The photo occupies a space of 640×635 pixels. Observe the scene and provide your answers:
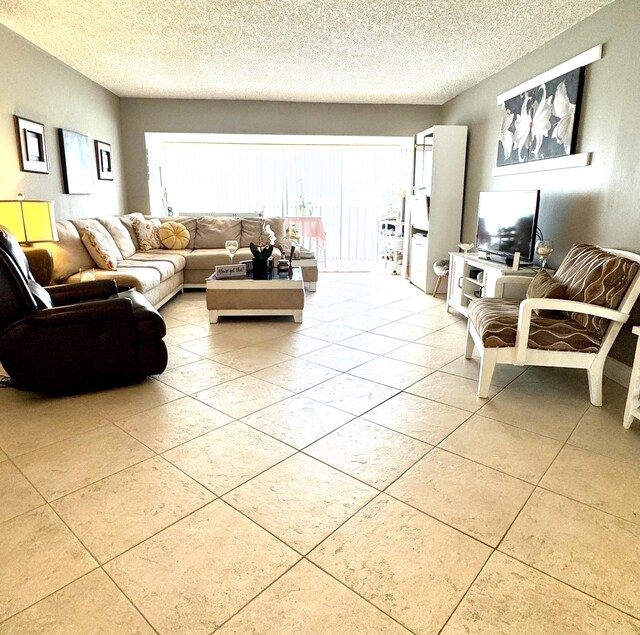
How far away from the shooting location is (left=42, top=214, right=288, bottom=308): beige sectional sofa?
3.87 metres

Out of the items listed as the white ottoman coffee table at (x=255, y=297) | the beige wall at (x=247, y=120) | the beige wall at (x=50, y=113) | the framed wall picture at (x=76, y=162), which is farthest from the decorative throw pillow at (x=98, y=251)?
the beige wall at (x=247, y=120)

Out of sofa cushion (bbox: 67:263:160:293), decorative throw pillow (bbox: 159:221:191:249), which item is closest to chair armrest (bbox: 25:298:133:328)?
sofa cushion (bbox: 67:263:160:293)

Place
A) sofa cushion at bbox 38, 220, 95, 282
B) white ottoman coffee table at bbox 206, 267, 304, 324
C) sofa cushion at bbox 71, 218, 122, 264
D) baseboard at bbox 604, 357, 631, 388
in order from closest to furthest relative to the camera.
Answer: baseboard at bbox 604, 357, 631, 388
sofa cushion at bbox 38, 220, 95, 282
white ottoman coffee table at bbox 206, 267, 304, 324
sofa cushion at bbox 71, 218, 122, 264

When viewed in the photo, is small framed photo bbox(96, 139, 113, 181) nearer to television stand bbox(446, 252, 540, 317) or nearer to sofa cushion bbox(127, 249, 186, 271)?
sofa cushion bbox(127, 249, 186, 271)

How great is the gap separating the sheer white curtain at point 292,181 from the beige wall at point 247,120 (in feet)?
3.84

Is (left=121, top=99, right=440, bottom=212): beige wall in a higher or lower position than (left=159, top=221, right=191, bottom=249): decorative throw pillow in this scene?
higher

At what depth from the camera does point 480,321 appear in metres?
2.79

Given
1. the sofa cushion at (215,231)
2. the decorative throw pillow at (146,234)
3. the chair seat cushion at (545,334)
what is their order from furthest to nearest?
the sofa cushion at (215,231)
the decorative throw pillow at (146,234)
the chair seat cushion at (545,334)

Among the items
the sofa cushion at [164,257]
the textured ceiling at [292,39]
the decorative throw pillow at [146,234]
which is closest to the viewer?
the textured ceiling at [292,39]

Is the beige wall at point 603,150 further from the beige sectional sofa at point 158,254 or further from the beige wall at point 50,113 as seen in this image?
the beige wall at point 50,113

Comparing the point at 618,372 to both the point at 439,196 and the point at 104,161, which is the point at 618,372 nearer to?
the point at 439,196

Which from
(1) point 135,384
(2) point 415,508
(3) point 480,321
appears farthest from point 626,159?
(1) point 135,384

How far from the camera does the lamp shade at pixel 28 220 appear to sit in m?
3.09

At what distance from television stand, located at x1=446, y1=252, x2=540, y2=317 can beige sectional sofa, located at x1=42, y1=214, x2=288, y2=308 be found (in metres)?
1.86
